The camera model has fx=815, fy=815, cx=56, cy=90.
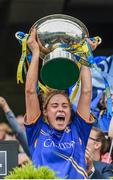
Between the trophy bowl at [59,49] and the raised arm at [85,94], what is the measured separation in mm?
187

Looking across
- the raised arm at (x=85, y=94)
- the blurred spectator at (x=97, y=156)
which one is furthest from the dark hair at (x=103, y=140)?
the raised arm at (x=85, y=94)

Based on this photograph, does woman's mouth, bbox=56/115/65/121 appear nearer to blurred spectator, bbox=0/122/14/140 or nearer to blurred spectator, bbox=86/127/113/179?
blurred spectator, bbox=86/127/113/179

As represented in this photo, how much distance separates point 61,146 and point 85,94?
0.40 metres

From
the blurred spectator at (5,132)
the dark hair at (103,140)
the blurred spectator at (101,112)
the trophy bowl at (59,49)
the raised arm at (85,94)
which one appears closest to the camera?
the trophy bowl at (59,49)

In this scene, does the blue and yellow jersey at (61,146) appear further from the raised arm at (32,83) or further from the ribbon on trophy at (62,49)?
the ribbon on trophy at (62,49)

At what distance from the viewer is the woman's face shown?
4.88m

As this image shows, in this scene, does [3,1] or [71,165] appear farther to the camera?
[3,1]

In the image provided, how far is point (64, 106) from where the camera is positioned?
4926mm

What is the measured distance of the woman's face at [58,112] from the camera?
4.88 meters

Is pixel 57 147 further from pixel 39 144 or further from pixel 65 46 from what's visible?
pixel 65 46

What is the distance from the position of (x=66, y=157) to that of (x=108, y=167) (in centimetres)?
61

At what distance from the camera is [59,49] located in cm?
474

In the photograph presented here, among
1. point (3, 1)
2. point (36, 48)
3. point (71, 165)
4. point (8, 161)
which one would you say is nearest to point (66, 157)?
point (71, 165)

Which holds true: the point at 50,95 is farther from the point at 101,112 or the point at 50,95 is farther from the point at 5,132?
the point at 5,132
